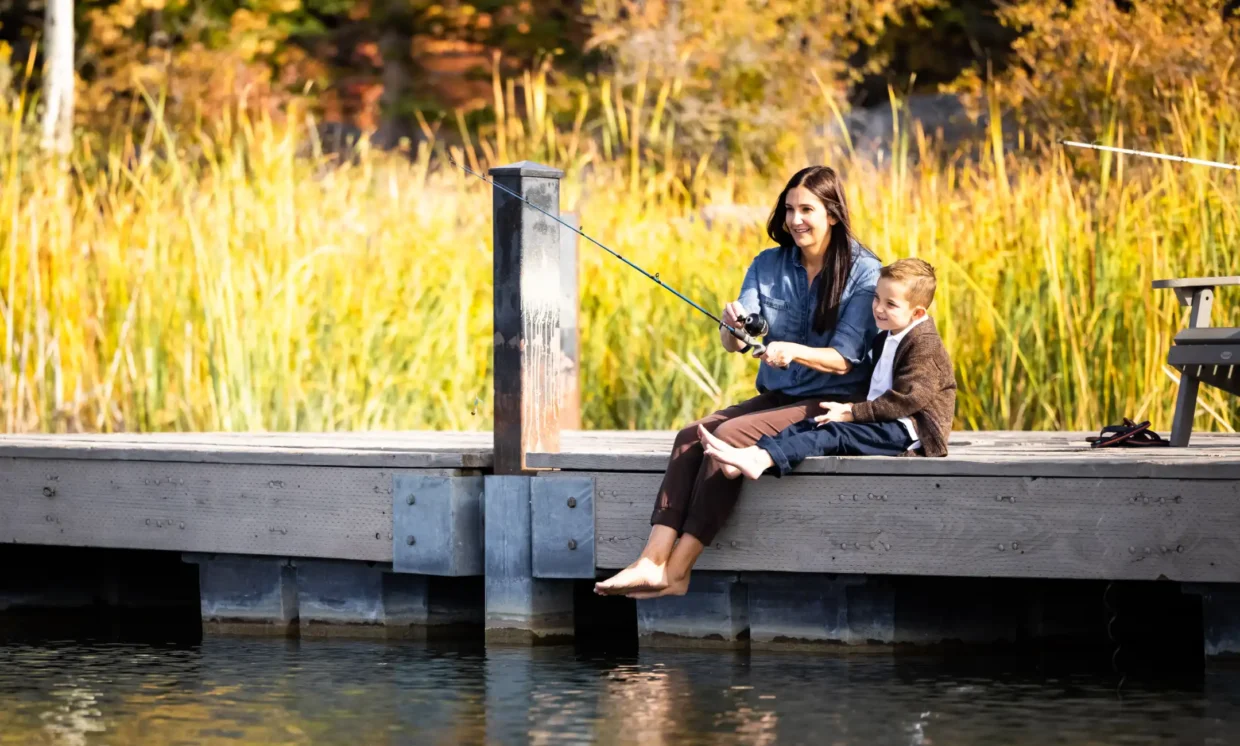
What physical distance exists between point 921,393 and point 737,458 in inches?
21.5

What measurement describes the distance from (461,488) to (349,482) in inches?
14.8

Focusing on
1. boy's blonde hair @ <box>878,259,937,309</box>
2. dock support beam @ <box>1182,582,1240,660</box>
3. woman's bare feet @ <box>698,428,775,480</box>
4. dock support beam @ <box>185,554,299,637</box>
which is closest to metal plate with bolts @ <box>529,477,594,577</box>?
woman's bare feet @ <box>698,428,775,480</box>

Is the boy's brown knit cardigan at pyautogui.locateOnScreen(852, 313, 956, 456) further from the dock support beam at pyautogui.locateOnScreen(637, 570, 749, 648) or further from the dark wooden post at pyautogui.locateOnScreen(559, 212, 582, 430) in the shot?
the dark wooden post at pyautogui.locateOnScreen(559, 212, 582, 430)

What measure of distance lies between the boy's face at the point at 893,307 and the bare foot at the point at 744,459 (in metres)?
0.51

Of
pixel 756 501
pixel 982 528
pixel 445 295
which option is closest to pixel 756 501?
pixel 756 501

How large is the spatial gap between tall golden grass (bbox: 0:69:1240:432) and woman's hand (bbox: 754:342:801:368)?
2663 millimetres

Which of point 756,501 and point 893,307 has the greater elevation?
point 893,307

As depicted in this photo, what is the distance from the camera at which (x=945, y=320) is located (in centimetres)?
927

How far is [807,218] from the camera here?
6605 mm

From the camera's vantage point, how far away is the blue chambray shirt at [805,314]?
260 inches

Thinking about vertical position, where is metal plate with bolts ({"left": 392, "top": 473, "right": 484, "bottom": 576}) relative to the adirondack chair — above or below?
below

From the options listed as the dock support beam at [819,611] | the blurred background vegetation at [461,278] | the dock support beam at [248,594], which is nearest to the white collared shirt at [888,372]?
the dock support beam at [819,611]

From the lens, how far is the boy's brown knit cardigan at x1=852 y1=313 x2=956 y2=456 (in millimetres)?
6379

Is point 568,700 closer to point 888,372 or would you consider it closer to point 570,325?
point 888,372
